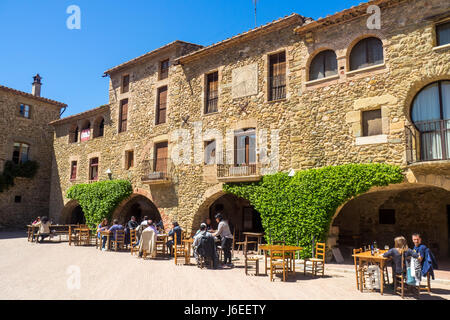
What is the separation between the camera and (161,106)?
57.3ft

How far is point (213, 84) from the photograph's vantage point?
15289 millimetres

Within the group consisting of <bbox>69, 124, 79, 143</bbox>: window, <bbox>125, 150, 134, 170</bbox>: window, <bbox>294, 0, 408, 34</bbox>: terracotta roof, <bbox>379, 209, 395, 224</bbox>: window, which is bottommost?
<bbox>379, 209, 395, 224</bbox>: window

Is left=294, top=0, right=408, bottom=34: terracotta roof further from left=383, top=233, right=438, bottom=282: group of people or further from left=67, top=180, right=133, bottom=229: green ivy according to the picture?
left=67, top=180, right=133, bottom=229: green ivy

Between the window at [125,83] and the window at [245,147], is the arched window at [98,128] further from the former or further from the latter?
the window at [245,147]

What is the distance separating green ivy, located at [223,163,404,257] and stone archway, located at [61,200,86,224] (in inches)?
561

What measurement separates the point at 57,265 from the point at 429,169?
34.8 ft

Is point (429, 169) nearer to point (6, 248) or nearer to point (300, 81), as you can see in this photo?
point (300, 81)

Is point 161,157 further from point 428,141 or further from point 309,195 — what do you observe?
point 428,141

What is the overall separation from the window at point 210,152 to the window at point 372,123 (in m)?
6.07

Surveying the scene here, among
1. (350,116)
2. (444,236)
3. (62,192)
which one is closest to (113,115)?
(62,192)

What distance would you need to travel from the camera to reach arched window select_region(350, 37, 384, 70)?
1087cm

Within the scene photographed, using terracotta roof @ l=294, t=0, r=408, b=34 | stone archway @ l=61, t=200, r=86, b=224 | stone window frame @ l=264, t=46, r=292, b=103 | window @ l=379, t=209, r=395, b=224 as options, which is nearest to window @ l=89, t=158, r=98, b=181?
stone archway @ l=61, t=200, r=86, b=224

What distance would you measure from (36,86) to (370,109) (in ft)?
80.2

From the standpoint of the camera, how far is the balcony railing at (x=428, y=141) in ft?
30.7
